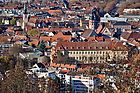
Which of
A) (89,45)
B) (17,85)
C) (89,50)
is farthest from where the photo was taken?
(89,45)

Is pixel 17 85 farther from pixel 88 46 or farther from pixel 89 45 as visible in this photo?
pixel 89 45

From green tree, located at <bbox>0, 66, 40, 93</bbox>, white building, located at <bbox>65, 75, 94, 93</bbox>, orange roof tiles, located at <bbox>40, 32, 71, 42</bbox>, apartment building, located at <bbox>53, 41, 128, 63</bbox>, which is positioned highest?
green tree, located at <bbox>0, 66, 40, 93</bbox>

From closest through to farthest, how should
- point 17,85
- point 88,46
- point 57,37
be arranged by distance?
point 17,85 → point 88,46 → point 57,37

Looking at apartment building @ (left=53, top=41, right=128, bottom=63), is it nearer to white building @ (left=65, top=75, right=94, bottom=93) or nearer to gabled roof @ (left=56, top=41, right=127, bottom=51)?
gabled roof @ (left=56, top=41, right=127, bottom=51)

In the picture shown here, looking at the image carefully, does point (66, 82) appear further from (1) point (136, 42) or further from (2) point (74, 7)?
(2) point (74, 7)

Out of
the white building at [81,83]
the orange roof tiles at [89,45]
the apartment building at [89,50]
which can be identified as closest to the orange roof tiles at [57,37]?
the orange roof tiles at [89,45]

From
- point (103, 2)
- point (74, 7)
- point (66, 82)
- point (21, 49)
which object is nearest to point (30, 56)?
point (21, 49)

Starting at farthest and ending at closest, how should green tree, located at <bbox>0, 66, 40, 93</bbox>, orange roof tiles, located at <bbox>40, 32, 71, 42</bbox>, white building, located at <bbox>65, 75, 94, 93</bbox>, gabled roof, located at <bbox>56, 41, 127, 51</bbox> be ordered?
orange roof tiles, located at <bbox>40, 32, 71, 42</bbox> < gabled roof, located at <bbox>56, 41, 127, 51</bbox> < white building, located at <bbox>65, 75, 94, 93</bbox> < green tree, located at <bbox>0, 66, 40, 93</bbox>

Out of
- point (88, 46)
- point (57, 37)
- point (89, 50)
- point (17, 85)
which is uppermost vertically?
point (17, 85)

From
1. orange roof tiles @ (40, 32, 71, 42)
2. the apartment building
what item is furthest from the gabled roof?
orange roof tiles @ (40, 32, 71, 42)

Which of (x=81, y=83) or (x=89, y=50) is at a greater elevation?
(x=81, y=83)

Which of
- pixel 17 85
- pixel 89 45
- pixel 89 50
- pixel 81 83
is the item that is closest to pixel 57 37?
pixel 89 45

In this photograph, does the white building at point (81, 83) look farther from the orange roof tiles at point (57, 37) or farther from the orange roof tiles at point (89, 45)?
the orange roof tiles at point (57, 37)
